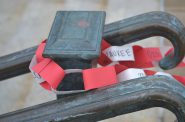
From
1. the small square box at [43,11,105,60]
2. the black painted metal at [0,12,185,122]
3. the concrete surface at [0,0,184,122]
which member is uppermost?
the small square box at [43,11,105,60]

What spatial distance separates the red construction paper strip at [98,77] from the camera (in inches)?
30.6

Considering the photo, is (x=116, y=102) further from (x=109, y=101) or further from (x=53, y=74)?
(x=53, y=74)

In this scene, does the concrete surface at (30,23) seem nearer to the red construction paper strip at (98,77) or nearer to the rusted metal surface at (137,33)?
the rusted metal surface at (137,33)

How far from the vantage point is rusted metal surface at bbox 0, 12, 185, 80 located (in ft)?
3.15

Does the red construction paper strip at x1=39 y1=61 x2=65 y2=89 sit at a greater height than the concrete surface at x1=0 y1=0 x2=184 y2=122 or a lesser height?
greater

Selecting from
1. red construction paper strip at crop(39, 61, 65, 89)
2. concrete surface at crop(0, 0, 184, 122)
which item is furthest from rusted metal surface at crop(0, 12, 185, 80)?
concrete surface at crop(0, 0, 184, 122)

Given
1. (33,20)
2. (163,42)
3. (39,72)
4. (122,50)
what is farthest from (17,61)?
(33,20)

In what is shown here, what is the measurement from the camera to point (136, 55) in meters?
1.04

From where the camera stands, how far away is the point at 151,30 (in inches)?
38.7

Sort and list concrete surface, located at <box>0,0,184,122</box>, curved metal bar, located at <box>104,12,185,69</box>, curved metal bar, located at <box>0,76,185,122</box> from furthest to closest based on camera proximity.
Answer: concrete surface, located at <box>0,0,184,122</box>
curved metal bar, located at <box>104,12,185,69</box>
curved metal bar, located at <box>0,76,185,122</box>

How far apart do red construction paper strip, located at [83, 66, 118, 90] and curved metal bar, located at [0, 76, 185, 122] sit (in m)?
0.02

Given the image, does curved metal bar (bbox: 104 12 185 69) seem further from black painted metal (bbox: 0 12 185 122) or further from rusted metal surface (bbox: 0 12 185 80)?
black painted metal (bbox: 0 12 185 122)

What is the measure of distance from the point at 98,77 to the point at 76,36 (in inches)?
4.6

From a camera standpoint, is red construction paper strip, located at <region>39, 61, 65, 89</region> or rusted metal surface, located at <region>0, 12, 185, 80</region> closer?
red construction paper strip, located at <region>39, 61, 65, 89</region>
